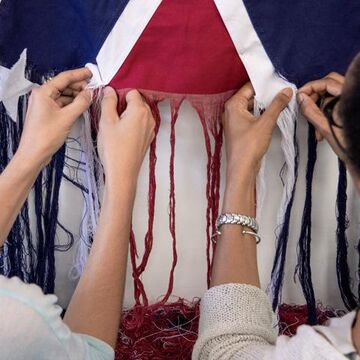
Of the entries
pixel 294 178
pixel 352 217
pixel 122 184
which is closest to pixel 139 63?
pixel 122 184

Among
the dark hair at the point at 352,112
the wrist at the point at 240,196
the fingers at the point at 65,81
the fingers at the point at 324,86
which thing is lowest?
the wrist at the point at 240,196

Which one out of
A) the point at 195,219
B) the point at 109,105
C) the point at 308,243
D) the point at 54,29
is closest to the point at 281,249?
the point at 308,243

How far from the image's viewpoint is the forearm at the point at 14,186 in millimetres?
795

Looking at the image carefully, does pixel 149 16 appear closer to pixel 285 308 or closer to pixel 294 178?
pixel 294 178

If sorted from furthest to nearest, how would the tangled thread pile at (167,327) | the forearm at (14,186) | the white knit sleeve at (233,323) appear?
1. the tangled thread pile at (167,327)
2. the forearm at (14,186)
3. the white knit sleeve at (233,323)

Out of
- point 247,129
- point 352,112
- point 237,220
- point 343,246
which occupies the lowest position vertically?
point 343,246

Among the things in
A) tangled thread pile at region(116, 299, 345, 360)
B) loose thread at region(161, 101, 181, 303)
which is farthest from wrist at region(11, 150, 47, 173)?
tangled thread pile at region(116, 299, 345, 360)

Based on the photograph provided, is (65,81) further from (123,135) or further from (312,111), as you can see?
(312,111)

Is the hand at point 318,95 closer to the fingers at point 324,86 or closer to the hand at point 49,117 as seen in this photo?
the fingers at point 324,86

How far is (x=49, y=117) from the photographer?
875mm

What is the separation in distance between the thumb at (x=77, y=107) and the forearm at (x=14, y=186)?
86 millimetres

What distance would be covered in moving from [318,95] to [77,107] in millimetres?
373

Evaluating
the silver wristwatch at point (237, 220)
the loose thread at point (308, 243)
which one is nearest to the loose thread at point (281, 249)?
the loose thread at point (308, 243)

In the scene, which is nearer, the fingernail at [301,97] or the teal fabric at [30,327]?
the teal fabric at [30,327]
